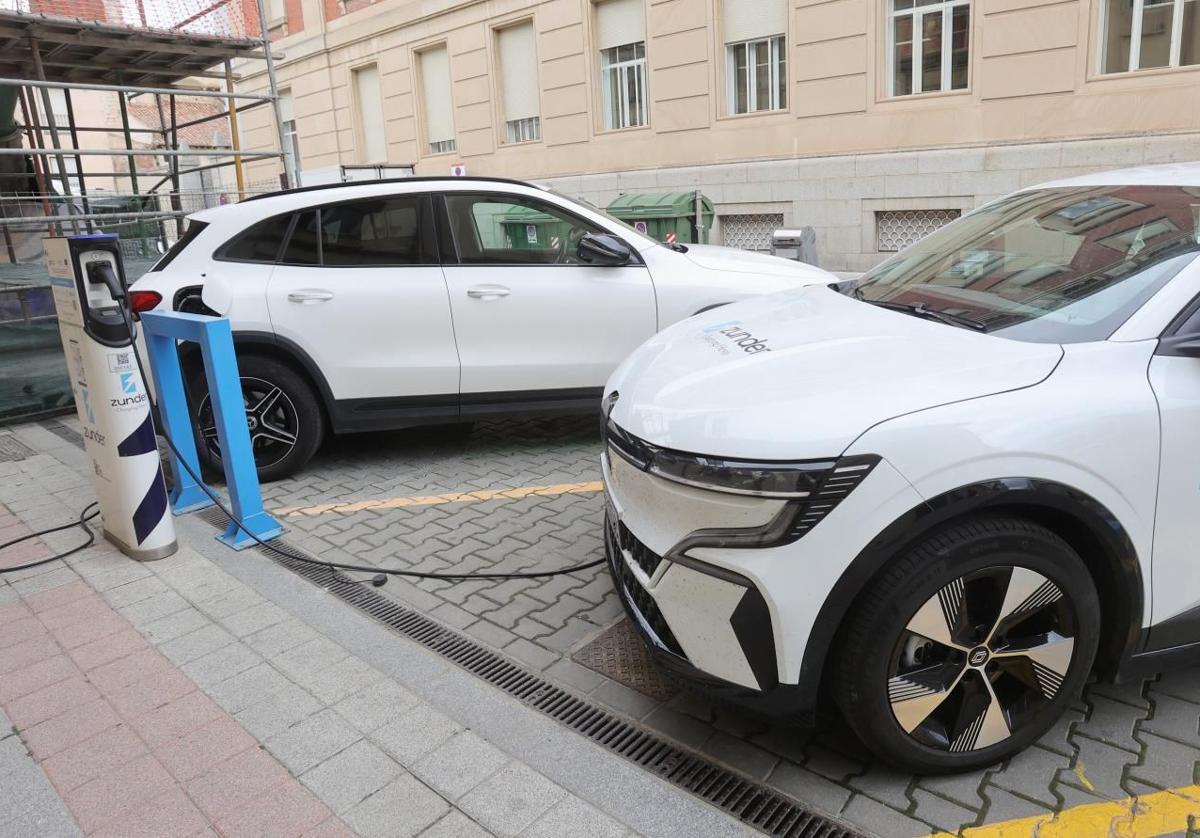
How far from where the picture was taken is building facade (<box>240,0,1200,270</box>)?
33.9ft

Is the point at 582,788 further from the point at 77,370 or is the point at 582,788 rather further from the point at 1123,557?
the point at 77,370

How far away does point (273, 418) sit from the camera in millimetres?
5191

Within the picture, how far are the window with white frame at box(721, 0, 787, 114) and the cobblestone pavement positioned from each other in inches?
362

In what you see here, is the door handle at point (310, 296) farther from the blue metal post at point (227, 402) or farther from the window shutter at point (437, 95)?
the window shutter at point (437, 95)

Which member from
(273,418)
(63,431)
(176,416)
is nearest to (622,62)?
(63,431)

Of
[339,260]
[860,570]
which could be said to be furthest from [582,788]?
[339,260]

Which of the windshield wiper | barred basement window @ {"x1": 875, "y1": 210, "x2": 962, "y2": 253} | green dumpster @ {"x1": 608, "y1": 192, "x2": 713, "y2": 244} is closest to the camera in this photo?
the windshield wiper

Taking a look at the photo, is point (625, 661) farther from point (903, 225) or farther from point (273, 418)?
point (903, 225)

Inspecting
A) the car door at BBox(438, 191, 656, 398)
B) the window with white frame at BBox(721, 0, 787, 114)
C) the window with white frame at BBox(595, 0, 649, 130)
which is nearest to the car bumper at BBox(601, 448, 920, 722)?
the car door at BBox(438, 191, 656, 398)

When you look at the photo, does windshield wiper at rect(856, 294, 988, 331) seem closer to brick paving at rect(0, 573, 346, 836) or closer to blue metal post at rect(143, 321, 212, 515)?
brick paving at rect(0, 573, 346, 836)

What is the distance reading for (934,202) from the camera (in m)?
11.7

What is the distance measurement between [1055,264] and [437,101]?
17369mm

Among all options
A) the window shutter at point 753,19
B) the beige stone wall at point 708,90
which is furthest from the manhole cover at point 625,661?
the window shutter at point 753,19

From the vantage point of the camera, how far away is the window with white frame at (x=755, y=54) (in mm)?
13008
